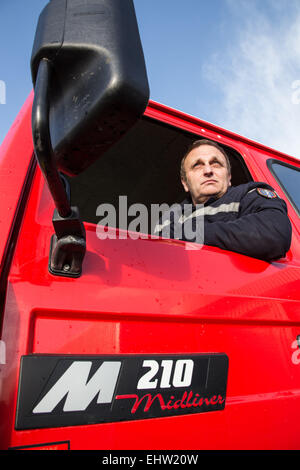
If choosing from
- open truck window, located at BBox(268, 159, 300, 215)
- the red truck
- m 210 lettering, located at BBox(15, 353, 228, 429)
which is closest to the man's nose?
open truck window, located at BBox(268, 159, 300, 215)

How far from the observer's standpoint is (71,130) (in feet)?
1.89

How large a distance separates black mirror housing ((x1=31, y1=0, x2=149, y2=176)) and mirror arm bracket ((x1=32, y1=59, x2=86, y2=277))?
19 mm

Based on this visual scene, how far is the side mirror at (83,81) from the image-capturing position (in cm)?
54

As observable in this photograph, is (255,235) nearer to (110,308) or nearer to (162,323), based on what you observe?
(162,323)

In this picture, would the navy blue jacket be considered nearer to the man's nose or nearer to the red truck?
the red truck

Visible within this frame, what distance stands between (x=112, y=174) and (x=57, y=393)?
6.03 feet

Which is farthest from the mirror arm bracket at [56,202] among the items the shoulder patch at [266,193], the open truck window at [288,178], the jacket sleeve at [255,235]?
the open truck window at [288,178]

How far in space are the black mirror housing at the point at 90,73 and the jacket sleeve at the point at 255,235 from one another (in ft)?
2.30

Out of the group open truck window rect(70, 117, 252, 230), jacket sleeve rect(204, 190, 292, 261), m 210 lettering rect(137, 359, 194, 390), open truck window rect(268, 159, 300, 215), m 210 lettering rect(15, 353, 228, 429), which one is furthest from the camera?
open truck window rect(70, 117, 252, 230)

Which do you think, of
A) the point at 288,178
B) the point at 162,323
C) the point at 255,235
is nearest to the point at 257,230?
the point at 255,235

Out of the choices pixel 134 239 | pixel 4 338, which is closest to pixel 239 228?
pixel 134 239

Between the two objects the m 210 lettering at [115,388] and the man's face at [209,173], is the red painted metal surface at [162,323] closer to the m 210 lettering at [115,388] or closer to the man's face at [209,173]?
the m 210 lettering at [115,388]

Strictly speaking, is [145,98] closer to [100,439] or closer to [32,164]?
[32,164]

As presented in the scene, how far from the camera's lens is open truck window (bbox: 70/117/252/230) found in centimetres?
182
